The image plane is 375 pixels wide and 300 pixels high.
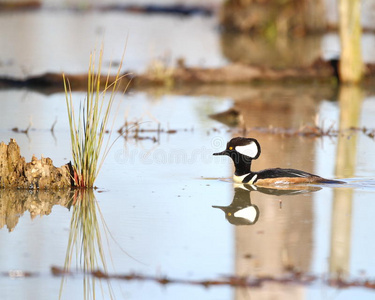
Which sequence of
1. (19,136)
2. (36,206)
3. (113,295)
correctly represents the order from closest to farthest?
1. (113,295)
2. (36,206)
3. (19,136)

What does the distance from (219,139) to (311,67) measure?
594 centimetres

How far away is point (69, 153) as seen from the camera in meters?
8.39

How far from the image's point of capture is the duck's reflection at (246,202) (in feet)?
20.1

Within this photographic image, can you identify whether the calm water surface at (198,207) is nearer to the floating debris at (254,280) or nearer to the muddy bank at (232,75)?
the floating debris at (254,280)

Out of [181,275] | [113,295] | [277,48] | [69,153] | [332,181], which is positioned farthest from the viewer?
[277,48]

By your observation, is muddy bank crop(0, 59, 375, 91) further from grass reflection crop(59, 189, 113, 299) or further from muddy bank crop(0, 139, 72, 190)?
grass reflection crop(59, 189, 113, 299)

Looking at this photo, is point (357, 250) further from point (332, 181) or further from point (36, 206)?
point (36, 206)

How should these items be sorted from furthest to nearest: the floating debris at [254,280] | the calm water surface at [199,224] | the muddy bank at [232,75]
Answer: the muddy bank at [232,75] < the calm water surface at [199,224] < the floating debris at [254,280]

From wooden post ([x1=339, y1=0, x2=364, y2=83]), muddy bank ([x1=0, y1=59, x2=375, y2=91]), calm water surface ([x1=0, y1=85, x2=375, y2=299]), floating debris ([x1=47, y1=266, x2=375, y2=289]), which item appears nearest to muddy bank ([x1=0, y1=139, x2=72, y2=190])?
calm water surface ([x1=0, y1=85, x2=375, y2=299])

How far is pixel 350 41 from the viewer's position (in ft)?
46.1

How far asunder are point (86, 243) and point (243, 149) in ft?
6.94

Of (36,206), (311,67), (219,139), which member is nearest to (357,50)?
(311,67)

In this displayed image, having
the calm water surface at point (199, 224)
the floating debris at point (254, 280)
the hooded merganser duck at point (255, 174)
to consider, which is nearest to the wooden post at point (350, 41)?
the calm water surface at point (199, 224)

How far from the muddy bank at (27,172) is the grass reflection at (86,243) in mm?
207
